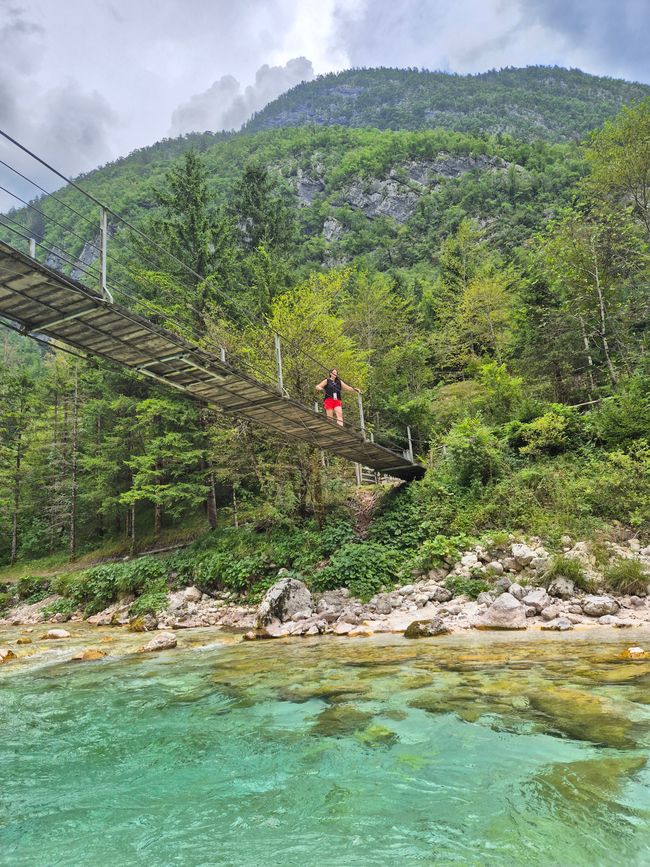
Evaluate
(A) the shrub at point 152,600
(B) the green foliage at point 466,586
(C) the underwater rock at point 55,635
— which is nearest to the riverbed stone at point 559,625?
(B) the green foliage at point 466,586

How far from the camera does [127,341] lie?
6.83 metres

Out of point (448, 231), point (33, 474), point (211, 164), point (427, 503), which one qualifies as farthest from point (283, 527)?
point (211, 164)

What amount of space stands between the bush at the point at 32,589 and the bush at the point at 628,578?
19640 millimetres

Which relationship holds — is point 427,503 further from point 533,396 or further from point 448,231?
point 448,231

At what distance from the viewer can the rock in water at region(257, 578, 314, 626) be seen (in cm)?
1072

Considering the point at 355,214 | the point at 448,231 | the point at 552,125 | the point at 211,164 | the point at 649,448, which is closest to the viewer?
the point at 649,448

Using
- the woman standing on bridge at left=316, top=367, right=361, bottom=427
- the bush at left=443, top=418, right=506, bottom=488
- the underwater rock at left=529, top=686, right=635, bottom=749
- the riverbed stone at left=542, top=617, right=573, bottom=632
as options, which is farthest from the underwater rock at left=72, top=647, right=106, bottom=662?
the bush at left=443, top=418, right=506, bottom=488

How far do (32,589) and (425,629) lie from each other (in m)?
18.3

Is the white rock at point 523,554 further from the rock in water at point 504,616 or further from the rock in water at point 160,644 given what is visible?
the rock in water at point 160,644

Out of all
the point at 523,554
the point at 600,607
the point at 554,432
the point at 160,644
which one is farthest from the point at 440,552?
the point at 160,644

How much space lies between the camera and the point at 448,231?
212 ft

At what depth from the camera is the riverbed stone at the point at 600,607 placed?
8.29 metres

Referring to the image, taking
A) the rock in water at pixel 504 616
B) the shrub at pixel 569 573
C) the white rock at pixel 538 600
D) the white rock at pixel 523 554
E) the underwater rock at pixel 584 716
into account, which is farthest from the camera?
the white rock at pixel 523 554

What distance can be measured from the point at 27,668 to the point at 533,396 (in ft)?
56.0
